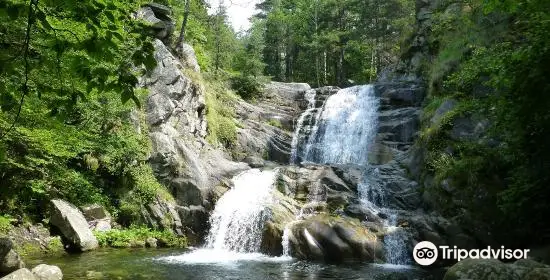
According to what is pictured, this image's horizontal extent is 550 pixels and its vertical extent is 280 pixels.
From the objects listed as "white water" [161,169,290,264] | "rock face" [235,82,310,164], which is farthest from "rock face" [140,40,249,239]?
"rock face" [235,82,310,164]

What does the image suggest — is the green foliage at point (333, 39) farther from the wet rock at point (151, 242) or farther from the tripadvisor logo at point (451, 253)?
the wet rock at point (151, 242)

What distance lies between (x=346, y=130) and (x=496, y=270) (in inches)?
640

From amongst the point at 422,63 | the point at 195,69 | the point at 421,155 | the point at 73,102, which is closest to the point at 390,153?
the point at 421,155

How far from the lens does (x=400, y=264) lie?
12.8 meters

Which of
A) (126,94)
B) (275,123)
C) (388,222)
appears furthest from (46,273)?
(275,123)

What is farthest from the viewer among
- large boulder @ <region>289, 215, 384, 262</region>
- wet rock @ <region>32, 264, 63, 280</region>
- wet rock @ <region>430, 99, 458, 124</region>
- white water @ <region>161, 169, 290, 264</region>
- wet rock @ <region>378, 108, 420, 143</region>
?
wet rock @ <region>378, 108, 420, 143</region>

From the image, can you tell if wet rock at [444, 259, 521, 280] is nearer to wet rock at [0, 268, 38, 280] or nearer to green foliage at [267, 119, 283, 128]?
wet rock at [0, 268, 38, 280]

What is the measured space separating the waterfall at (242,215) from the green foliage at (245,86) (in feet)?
34.5

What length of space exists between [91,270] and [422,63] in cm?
2079

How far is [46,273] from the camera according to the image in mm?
8453

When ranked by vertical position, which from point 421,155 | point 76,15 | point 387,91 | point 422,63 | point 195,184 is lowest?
point 195,184

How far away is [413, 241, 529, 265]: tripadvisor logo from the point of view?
11893 millimetres

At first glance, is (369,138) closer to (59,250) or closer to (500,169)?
(500,169)

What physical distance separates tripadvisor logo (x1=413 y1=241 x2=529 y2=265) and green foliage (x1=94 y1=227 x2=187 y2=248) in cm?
823
